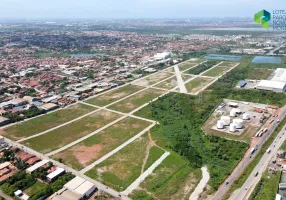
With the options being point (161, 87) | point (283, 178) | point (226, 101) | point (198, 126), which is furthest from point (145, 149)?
point (161, 87)

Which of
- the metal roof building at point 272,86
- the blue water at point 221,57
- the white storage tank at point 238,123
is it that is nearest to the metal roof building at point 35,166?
the white storage tank at point 238,123

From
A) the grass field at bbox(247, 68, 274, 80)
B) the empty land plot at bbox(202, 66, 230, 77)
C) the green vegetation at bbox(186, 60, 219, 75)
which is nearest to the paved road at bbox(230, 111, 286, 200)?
the grass field at bbox(247, 68, 274, 80)

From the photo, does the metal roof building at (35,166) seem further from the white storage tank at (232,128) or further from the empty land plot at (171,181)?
the white storage tank at (232,128)

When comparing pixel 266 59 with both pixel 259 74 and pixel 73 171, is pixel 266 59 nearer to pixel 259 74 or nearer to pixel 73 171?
pixel 259 74

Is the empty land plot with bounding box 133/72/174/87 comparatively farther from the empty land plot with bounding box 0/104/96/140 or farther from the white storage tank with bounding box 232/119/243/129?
the white storage tank with bounding box 232/119/243/129

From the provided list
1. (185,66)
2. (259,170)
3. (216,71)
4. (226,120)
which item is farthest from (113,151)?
(185,66)

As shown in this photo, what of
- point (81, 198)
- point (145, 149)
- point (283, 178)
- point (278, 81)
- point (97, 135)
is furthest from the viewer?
point (278, 81)

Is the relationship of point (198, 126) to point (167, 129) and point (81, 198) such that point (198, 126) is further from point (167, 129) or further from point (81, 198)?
point (81, 198)
